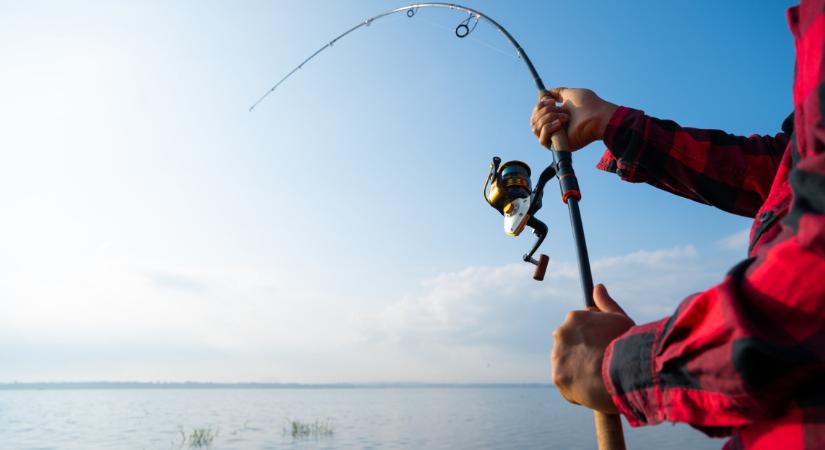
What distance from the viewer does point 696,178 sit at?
186cm

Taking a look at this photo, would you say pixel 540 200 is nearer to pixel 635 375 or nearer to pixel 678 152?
pixel 678 152

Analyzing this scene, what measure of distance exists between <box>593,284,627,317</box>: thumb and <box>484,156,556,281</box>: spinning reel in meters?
1.02

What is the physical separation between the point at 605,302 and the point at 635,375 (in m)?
0.36

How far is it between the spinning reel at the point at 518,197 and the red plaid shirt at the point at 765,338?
4.59ft

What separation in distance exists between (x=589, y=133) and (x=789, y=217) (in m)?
1.29

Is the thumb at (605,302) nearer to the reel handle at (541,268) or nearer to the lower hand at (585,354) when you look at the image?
the lower hand at (585,354)

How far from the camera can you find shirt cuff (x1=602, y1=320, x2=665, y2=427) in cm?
92

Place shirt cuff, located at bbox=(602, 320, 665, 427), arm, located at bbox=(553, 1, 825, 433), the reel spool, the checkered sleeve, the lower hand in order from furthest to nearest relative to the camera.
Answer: the reel spool < the checkered sleeve < the lower hand < shirt cuff, located at bbox=(602, 320, 665, 427) < arm, located at bbox=(553, 1, 825, 433)

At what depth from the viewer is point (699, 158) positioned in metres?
1.84

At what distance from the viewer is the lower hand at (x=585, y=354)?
1.04 meters

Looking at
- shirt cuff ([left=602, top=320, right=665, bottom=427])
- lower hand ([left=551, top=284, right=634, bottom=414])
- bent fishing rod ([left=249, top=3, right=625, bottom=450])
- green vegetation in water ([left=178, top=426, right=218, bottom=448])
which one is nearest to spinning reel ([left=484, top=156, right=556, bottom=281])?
bent fishing rod ([left=249, top=3, right=625, bottom=450])

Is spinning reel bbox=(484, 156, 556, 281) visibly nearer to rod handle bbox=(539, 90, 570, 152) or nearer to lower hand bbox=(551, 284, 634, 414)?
rod handle bbox=(539, 90, 570, 152)

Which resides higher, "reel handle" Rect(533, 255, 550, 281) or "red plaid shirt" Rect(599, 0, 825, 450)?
"reel handle" Rect(533, 255, 550, 281)

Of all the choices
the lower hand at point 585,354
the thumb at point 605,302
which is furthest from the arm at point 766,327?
the thumb at point 605,302
